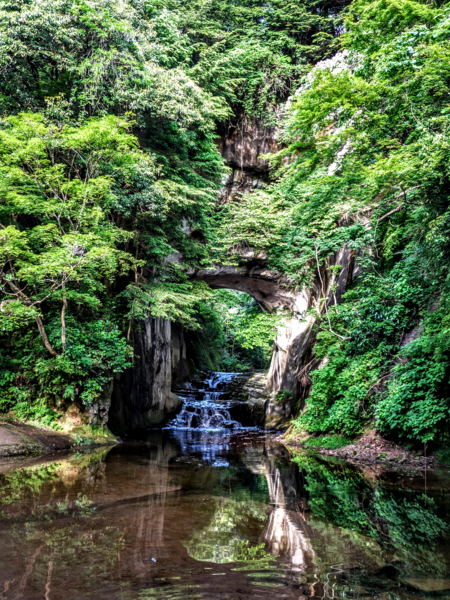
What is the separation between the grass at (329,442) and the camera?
27.5 ft

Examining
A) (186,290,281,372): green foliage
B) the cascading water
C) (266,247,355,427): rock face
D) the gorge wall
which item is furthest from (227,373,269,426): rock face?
(186,290,281,372): green foliage

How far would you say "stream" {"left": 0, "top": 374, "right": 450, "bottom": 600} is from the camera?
237 centimetres

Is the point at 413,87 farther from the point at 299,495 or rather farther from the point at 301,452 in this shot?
the point at 301,452

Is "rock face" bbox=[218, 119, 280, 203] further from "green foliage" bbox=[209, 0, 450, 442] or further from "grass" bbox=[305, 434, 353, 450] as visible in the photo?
"grass" bbox=[305, 434, 353, 450]

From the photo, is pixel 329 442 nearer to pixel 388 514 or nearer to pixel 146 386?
pixel 388 514

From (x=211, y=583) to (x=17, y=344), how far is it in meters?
8.71

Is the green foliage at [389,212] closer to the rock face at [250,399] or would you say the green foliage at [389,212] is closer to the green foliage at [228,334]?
the green foliage at [228,334]

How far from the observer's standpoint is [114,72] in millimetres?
10312

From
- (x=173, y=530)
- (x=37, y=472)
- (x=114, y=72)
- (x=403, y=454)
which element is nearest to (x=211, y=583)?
(x=173, y=530)

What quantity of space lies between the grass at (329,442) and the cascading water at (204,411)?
585 cm

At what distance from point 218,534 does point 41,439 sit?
246 inches

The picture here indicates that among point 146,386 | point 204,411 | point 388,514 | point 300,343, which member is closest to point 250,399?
point 204,411

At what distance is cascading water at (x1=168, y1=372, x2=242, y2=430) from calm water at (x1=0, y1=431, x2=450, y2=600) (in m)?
8.84

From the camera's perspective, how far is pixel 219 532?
338 cm
